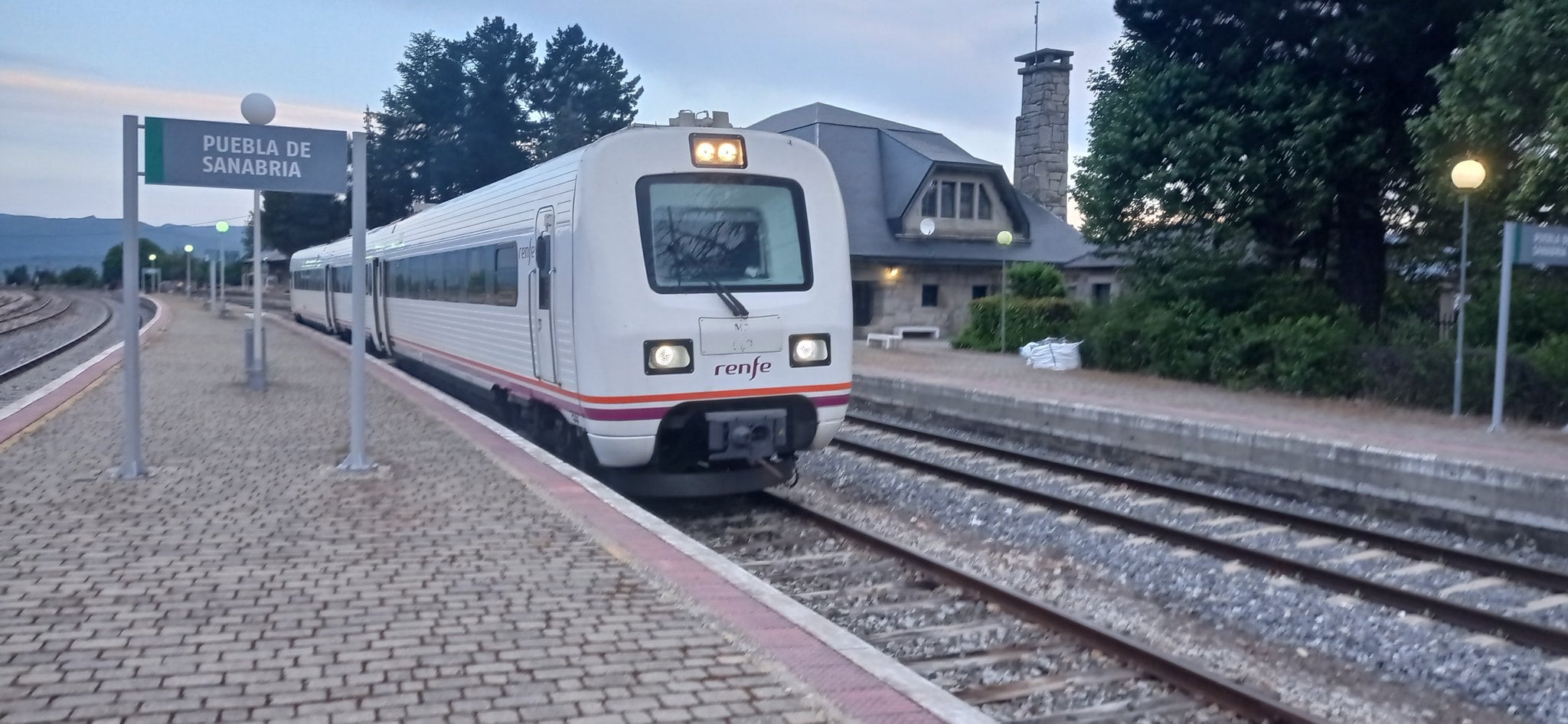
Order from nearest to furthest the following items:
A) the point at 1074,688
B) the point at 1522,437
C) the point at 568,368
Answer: the point at 1074,688
the point at 568,368
the point at 1522,437

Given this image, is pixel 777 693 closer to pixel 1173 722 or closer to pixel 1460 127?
pixel 1173 722

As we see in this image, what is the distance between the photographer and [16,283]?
96.3m

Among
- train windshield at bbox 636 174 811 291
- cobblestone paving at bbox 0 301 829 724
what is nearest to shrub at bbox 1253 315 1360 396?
train windshield at bbox 636 174 811 291

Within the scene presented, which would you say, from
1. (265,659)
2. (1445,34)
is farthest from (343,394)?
(1445,34)

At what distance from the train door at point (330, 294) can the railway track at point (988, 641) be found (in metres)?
22.8

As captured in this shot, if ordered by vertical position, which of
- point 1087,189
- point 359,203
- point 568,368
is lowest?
point 568,368

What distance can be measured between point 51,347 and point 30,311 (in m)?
21.9

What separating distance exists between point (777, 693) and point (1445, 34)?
53.5 feet

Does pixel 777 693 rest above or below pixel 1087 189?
below

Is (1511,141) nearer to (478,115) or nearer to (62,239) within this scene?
(478,115)

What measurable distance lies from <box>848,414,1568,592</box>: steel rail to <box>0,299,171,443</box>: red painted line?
8.55 meters

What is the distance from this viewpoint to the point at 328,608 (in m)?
5.68

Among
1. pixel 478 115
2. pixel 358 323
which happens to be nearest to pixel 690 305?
pixel 358 323

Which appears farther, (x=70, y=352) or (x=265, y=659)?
(x=70, y=352)
